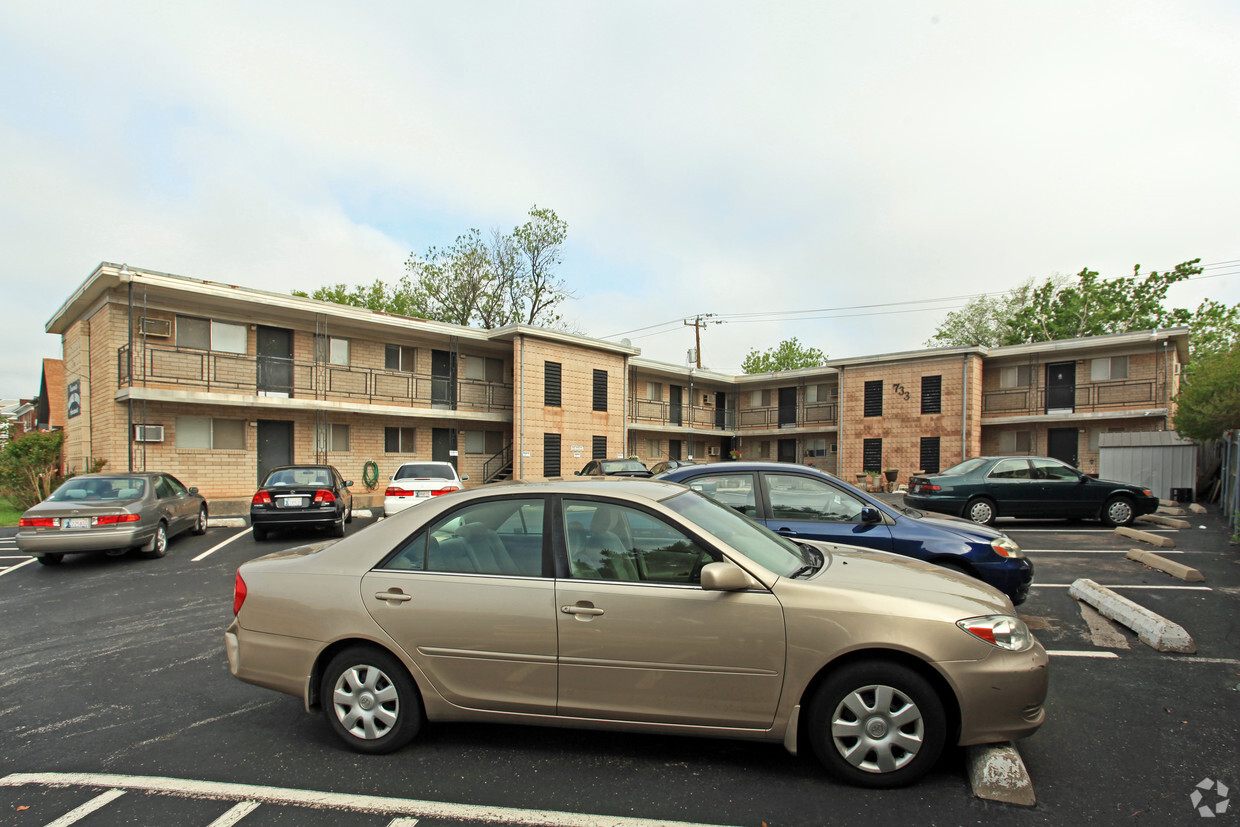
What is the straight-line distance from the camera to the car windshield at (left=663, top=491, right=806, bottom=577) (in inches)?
135

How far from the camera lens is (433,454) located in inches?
885

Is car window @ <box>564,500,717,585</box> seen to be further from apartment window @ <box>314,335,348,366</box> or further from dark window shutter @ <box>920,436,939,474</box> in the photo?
dark window shutter @ <box>920,436,939,474</box>

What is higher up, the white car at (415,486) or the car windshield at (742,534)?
the car windshield at (742,534)

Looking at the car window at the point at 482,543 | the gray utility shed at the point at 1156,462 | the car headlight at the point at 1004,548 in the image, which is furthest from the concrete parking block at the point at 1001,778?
the gray utility shed at the point at 1156,462

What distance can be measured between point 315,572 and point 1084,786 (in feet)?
13.7

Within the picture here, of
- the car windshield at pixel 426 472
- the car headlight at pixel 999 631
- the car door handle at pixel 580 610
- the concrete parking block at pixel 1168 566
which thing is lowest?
the concrete parking block at pixel 1168 566

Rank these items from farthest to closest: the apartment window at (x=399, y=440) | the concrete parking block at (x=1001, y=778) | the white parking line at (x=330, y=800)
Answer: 1. the apartment window at (x=399, y=440)
2. the concrete parking block at (x=1001, y=778)
3. the white parking line at (x=330, y=800)

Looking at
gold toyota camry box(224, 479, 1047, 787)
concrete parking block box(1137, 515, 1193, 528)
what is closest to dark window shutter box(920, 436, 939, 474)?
concrete parking block box(1137, 515, 1193, 528)

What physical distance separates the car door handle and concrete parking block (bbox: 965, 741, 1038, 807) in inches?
77.5

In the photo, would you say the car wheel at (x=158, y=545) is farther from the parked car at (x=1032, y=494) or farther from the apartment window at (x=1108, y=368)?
the apartment window at (x=1108, y=368)

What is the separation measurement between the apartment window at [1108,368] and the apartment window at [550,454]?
2061 centimetres

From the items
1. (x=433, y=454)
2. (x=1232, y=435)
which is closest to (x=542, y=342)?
(x=433, y=454)

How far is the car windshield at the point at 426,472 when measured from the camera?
1313 cm

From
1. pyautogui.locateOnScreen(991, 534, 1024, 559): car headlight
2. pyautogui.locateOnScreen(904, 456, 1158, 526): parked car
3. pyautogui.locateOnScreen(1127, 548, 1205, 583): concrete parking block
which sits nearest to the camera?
pyautogui.locateOnScreen(991, 534, 1024, 559): car headlight
